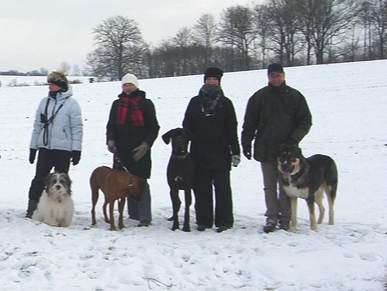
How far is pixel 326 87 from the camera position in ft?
A: 89.7

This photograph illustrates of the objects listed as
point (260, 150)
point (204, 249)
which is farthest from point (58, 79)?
point (204, 249)

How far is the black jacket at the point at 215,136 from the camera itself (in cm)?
734

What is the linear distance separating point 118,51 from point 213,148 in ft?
195

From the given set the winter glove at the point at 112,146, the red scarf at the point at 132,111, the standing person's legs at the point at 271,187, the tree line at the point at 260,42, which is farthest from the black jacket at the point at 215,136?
the tree line at the point at 260,42

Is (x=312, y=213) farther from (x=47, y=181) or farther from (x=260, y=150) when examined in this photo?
(x=47, y=181)

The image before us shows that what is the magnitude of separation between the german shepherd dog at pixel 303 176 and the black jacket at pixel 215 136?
0.76 metres

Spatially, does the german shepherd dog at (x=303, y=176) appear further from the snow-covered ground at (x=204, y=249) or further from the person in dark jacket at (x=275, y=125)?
the snow-covered ground at (x=204, y=249)

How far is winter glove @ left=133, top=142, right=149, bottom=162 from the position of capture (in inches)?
295

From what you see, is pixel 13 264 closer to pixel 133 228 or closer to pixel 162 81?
pixel 133 228

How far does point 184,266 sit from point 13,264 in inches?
71.8

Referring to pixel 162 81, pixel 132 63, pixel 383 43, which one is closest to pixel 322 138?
pixel 162 81

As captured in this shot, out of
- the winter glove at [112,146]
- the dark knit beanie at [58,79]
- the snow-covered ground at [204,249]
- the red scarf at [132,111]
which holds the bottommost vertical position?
the snow-covered ground at [204,249]

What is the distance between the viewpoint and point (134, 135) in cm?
761

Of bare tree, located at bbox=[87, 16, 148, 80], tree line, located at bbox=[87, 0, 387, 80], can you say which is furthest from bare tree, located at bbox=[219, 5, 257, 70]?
bare tree, located at bbox=[87, 16, 148, 80]
